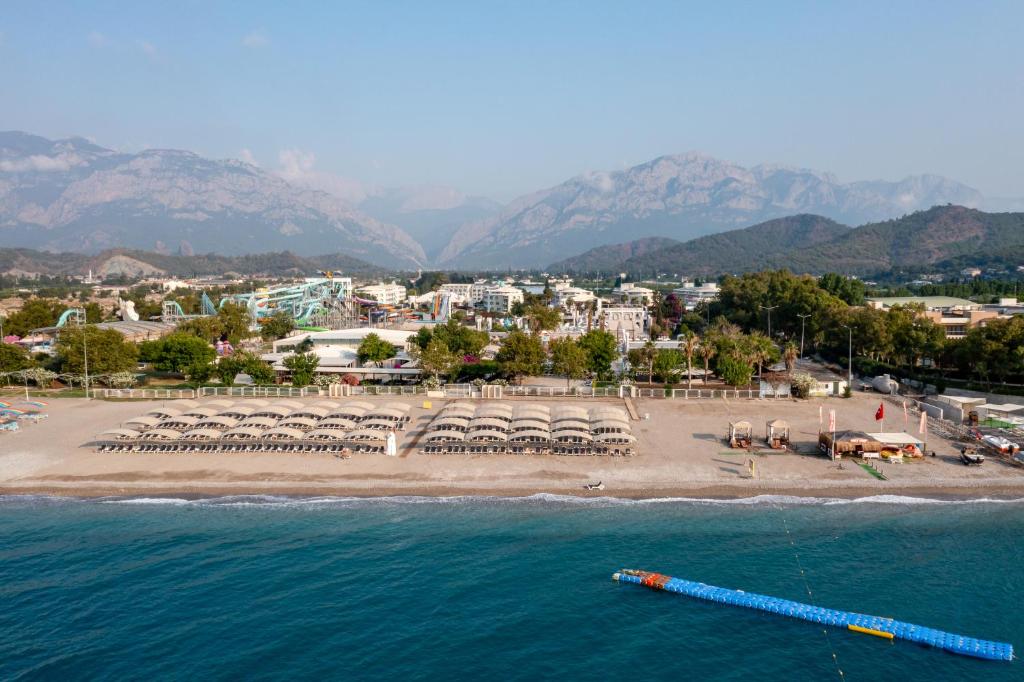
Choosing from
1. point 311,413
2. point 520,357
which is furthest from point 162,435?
point 520,357

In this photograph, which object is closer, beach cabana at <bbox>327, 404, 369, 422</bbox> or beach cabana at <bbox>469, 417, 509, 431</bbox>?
beach cabana at <bbox>469, 417, 509, 431</bbox>

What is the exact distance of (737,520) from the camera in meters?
30.2

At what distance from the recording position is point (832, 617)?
2245cm

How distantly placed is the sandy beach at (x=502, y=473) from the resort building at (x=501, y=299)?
117 meters

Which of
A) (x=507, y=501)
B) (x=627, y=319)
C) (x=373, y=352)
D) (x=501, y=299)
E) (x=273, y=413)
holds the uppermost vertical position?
(x=501, y=299)

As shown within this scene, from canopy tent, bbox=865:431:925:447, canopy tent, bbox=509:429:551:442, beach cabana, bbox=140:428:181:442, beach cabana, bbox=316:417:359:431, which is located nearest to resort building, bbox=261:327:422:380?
beach cabana, bbox=316:417:359:431

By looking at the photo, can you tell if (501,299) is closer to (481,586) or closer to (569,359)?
(569,359)

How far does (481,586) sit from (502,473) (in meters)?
11.3

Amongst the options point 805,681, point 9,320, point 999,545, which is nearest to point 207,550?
point 805,681

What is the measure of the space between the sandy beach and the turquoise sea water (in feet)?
4.81

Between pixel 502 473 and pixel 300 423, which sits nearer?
pixel 502 473

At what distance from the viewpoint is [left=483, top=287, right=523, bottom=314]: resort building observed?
522ft

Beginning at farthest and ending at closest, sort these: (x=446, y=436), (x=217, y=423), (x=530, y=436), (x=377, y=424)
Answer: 1. (x=377, y=424)
2. (x=217, y=423)
3. (x=446, y=436)
4. (x=530, y=436)

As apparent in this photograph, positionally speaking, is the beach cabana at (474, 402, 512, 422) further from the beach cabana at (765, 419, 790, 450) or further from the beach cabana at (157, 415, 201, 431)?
the beach cabana at (157, 415, 201, 431)
